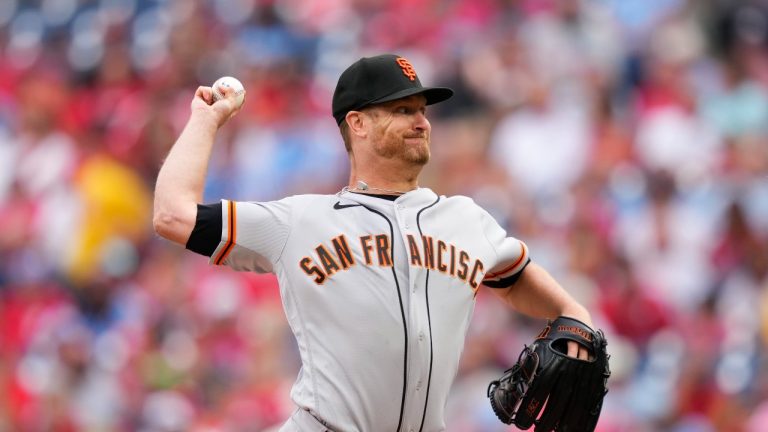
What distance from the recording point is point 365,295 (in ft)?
12.7

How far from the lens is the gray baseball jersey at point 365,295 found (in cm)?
384

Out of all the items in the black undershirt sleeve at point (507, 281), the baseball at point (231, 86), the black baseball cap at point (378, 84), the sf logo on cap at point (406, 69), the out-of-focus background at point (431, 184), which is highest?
the out-of-focus background at point (431, 184)

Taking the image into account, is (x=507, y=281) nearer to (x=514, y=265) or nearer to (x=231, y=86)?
(x=514, y=265)

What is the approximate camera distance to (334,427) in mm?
3826

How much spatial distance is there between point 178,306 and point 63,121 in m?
2.91

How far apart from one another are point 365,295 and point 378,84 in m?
0.66

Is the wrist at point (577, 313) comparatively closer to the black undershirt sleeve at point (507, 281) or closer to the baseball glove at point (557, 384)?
the baseball glove at point (557, 384)

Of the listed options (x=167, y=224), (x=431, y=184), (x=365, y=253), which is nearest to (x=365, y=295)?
(x=365, y=253)

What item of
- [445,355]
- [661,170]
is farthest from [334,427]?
[661,170]

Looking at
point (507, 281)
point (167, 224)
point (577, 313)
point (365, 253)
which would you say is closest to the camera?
point (167, 224)

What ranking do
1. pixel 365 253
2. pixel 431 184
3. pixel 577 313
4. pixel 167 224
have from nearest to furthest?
pixel 167 224 → pixel 365 253 → pixel 577 313 → pixel 431 184

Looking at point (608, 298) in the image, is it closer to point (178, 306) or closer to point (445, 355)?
point (178, 306)

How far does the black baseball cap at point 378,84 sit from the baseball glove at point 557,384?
85cm

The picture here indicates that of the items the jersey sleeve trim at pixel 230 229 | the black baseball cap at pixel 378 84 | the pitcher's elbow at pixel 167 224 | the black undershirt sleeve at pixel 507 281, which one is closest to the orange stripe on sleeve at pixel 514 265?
the black undershirt sleeve at pixel 507 281
